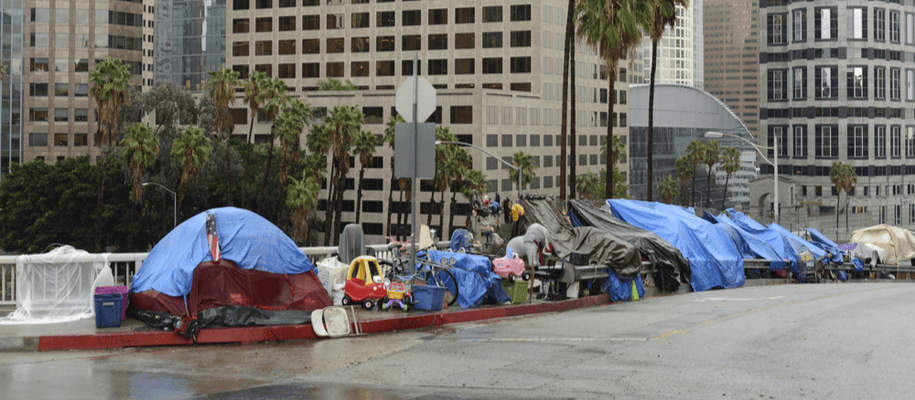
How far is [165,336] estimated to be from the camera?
38.7ft

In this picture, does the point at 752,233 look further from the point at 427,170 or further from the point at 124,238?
the point at 124,238

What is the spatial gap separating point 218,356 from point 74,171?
69.3 meters

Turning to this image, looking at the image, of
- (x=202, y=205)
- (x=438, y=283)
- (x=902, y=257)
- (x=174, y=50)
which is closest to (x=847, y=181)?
(x=902, y=257)

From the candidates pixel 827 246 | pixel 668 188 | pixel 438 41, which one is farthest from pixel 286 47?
pixel 827 246

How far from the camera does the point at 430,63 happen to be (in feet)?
345

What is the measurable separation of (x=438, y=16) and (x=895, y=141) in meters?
80.5

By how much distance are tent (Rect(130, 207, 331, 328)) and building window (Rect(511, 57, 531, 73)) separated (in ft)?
301

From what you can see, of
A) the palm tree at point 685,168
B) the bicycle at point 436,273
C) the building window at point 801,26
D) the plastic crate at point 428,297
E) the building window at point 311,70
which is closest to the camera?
the plastic crate at point 428,297

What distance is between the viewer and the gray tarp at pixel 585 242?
19.0 m

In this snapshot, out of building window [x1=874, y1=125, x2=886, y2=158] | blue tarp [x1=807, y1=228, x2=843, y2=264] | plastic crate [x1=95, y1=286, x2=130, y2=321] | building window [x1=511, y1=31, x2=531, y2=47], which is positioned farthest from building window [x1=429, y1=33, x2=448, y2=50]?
plastic crate [x1=95, y1=286, x2=130, y2=321]

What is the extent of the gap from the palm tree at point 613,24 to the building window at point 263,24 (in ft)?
264

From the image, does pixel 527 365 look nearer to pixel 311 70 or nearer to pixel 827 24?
pixel 311 70

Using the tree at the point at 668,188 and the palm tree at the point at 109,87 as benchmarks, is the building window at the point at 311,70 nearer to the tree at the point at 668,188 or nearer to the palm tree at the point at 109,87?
the palm tree at the point at 109,87

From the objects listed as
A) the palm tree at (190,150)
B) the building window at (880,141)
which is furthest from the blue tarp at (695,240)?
the building window at (880,141)
